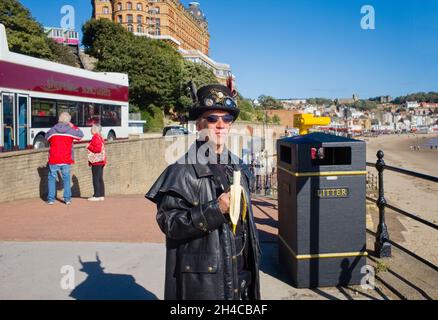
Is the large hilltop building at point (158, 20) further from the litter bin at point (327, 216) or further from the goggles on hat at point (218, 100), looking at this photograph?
the goggles on hat at point (218, 100)

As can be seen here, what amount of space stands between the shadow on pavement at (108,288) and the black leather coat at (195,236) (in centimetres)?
176

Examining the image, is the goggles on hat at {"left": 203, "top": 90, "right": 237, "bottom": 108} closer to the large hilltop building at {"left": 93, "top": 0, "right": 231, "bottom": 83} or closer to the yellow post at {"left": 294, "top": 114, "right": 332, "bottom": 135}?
the yellow post at {"left": 294, "top": 114, "right": 332, "bottom": 135}

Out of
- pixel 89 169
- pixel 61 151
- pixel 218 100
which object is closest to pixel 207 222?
pixel 218 100

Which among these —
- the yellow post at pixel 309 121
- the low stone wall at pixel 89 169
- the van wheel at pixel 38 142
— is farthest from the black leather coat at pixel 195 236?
the van wheel at pixel 38 142

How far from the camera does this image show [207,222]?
90.7 inches

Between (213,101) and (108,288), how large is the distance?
2607 mm

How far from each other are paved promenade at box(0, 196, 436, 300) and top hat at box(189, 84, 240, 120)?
2.25 m

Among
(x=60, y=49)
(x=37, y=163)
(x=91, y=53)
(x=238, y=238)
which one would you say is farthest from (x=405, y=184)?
(x=91, y=53)

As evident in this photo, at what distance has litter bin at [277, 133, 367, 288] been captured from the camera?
4281mm

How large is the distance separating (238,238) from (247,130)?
2051 inches

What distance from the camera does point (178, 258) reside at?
2.49 metres

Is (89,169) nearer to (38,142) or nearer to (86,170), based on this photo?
(86,170)

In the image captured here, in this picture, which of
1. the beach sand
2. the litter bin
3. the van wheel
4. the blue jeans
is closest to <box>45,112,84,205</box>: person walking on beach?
the blue jeans

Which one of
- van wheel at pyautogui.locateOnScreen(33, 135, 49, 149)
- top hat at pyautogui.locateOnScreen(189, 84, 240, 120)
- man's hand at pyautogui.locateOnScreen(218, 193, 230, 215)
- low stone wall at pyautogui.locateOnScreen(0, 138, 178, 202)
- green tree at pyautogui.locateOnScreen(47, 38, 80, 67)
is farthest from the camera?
green tree at pyautogui.locateOnScreen(47, 38, 80, 67)
